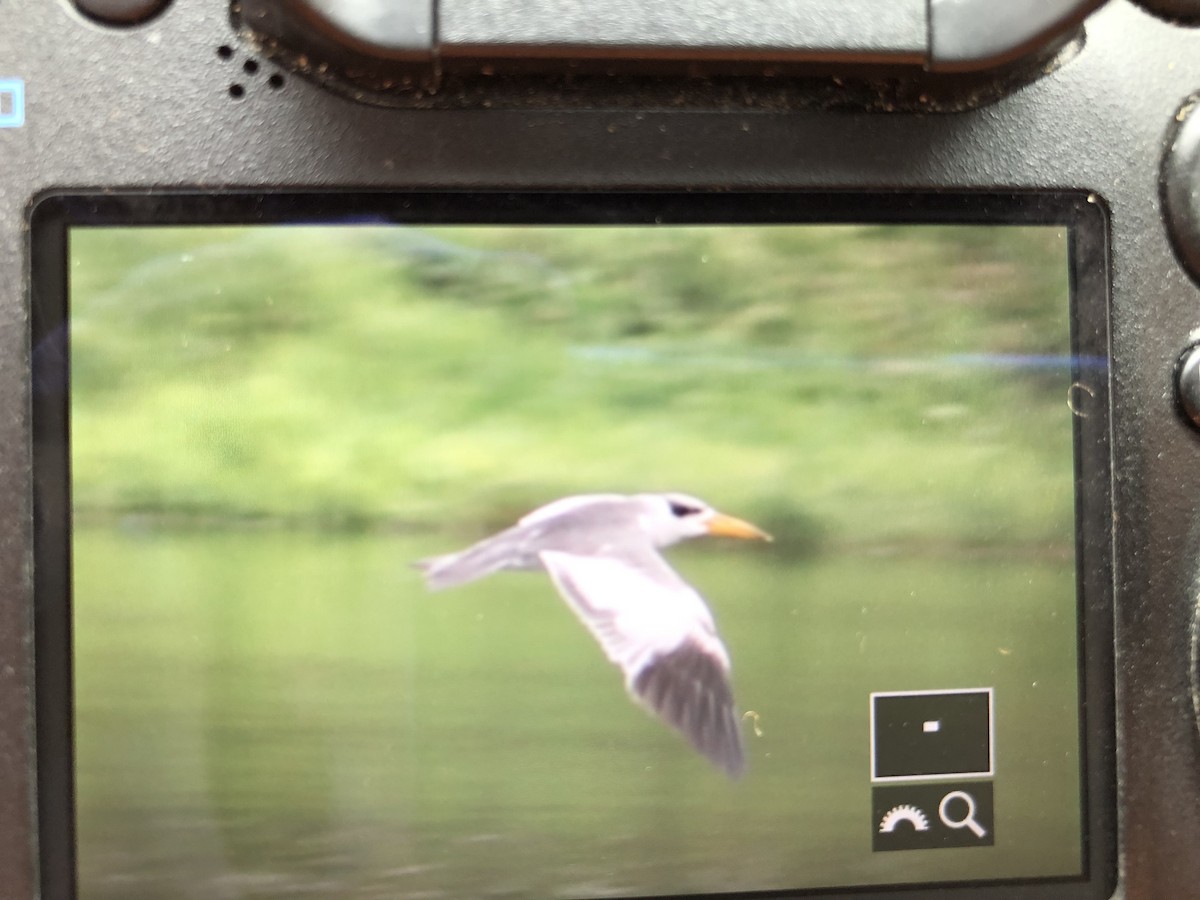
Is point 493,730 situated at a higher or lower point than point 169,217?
lower

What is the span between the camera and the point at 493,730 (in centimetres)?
42

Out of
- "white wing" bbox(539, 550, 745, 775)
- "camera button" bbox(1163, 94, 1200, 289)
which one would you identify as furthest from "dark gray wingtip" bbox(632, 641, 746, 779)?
"camera button" bbox(1163, 94, 1200, 289)

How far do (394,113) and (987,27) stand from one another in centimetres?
24

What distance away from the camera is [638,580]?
438 millimetres

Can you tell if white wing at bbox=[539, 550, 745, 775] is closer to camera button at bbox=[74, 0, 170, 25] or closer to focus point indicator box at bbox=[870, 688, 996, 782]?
focus point indicator box at bbox=[870, 688, 996, 782]

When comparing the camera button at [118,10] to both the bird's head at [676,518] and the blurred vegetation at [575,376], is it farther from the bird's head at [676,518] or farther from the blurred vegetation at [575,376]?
the bird's head at [676,518]

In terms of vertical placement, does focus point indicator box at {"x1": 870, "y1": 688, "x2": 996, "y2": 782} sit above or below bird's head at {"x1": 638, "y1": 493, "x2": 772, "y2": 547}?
below

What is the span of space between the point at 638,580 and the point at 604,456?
0.18 ft

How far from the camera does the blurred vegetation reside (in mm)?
417

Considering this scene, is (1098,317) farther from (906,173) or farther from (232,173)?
(232,173)

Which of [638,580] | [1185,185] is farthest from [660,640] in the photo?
[1185,185]

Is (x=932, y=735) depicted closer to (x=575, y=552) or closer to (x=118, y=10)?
(x=575, y=552)

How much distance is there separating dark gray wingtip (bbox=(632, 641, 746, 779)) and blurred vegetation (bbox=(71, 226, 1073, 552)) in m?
0.07

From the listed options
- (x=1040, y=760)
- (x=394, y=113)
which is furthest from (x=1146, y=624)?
(x=394, y=113)
